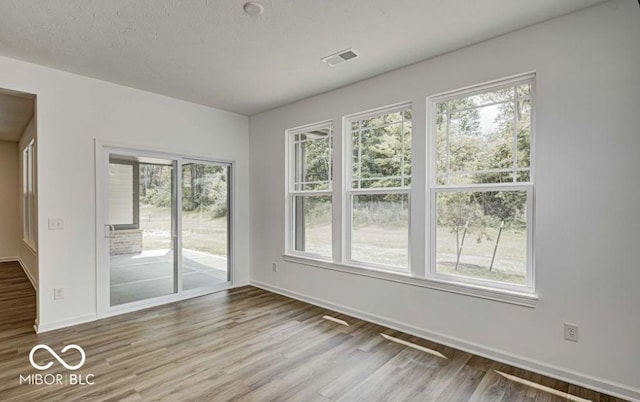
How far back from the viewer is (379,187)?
3.66m

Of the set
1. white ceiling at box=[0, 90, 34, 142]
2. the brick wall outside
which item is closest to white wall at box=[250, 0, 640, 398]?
the brick wall outside

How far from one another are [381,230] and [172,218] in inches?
112

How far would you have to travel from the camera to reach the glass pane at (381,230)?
11.4 ft

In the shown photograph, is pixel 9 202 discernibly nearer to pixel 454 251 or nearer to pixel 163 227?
pixel 163 227

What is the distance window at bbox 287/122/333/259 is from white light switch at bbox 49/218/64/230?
265 cm

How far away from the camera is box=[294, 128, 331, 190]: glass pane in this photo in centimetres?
426

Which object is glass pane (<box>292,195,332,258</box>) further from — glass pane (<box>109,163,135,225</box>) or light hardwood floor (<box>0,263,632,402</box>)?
glass pane (<box>109,163,135,225</box>)

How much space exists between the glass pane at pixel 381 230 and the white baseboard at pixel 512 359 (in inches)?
24.3

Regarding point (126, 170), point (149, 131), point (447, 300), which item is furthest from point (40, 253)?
point (447, 300)

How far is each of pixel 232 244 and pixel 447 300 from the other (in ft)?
10.9

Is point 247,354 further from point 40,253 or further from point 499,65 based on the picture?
point 499,65

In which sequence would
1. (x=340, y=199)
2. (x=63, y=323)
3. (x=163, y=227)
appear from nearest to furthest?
(x=63, y=323) → (x=340, y=199) → (x=163, y=227)

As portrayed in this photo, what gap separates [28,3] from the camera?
2.24m

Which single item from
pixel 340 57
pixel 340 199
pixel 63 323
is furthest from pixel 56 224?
pixel 340 57
